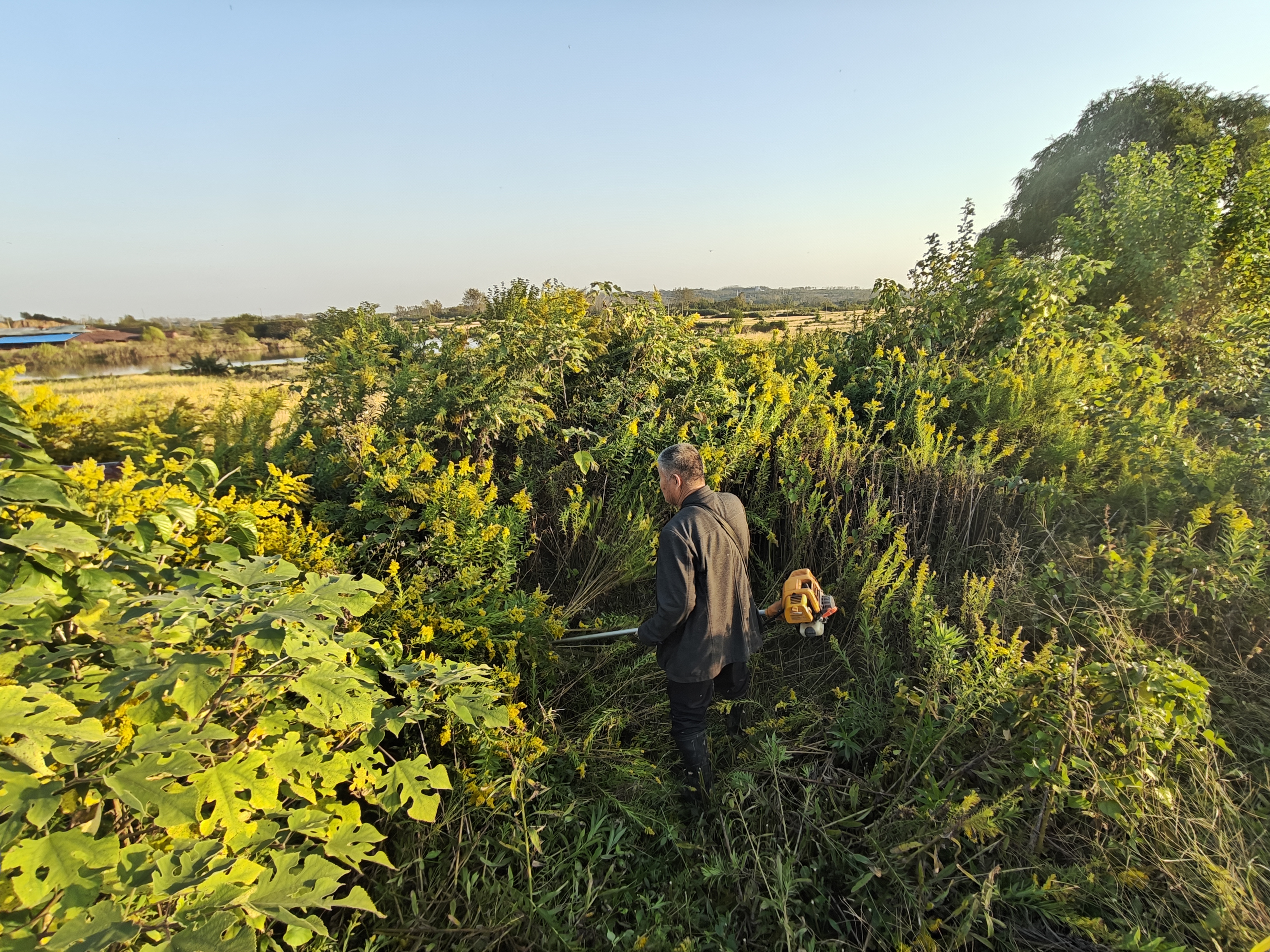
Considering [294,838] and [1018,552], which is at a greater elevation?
[1018,552]

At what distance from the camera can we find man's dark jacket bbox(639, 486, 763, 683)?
2826 mm

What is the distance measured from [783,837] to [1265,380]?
6353 mm

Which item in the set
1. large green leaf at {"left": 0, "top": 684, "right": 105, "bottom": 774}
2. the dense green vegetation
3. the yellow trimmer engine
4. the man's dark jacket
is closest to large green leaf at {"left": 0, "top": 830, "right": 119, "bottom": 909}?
the dense green vegetation

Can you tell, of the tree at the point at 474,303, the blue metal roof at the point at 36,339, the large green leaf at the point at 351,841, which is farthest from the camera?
the blue metal roof at the point at 36,339

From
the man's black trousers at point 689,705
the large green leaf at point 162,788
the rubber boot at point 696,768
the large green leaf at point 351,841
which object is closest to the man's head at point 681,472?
the man's black trousers at point 689,705

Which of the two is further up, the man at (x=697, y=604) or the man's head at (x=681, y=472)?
the man's head at (x=681, y=472)

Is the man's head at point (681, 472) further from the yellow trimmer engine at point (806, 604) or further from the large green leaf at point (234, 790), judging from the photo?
the large green leaf at point (234, 790)

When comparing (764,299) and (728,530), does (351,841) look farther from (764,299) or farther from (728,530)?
(764,299)

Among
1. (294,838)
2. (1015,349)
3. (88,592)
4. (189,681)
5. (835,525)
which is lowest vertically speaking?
(294,838)

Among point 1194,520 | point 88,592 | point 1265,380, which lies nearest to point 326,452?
point 88,592

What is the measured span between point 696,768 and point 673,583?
42.3 inches

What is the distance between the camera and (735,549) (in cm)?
299

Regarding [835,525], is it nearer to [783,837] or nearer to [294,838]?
[783,837]

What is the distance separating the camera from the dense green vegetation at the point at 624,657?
144cm
